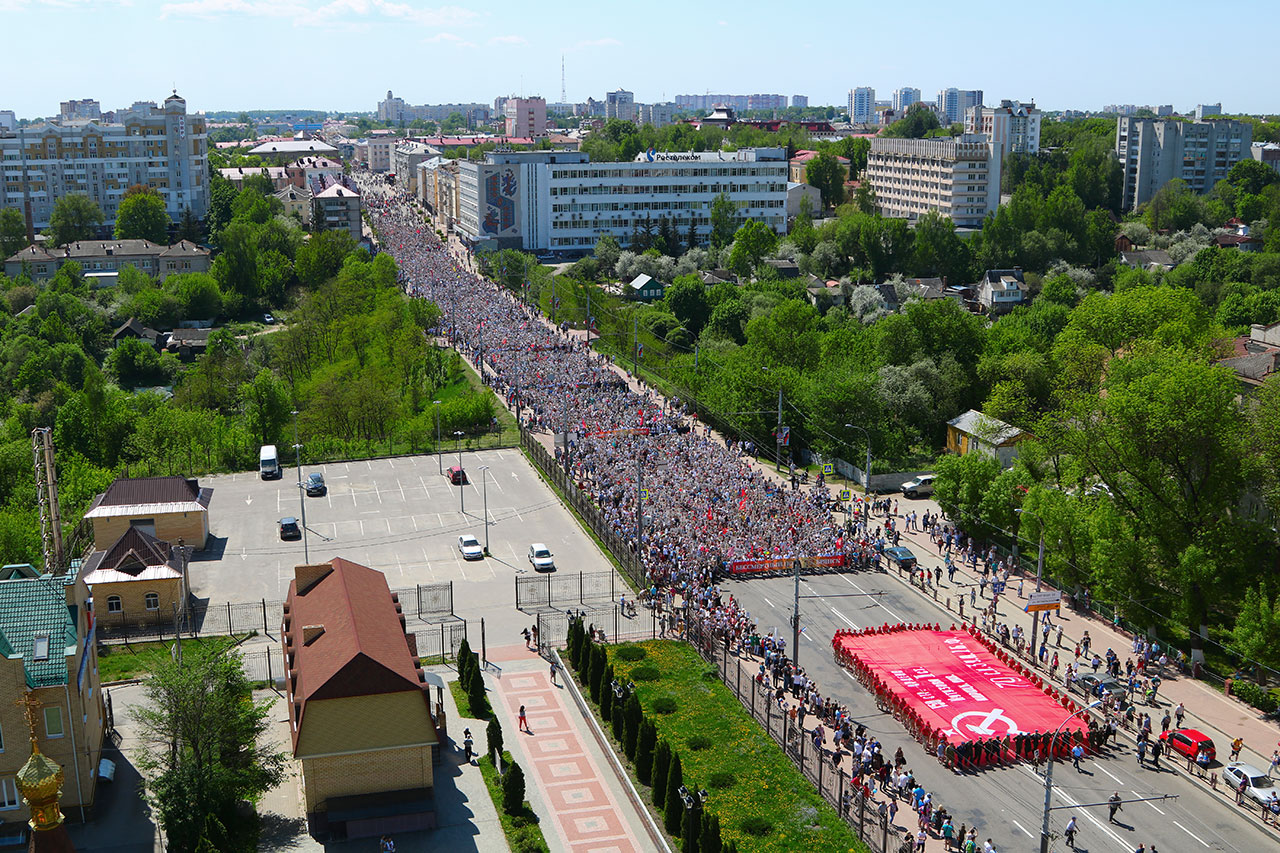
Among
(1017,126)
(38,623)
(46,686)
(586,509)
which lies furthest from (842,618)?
(1017,126)

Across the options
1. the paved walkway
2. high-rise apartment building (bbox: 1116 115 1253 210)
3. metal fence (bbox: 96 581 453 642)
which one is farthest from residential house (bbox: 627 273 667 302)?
high-rise apartment building (bbox: 1116 115 1253 210)

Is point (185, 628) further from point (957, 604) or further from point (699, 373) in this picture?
point (699, 373)

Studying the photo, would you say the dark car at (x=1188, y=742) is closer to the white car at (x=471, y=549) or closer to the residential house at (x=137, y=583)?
the white car at (x=471, y=549)

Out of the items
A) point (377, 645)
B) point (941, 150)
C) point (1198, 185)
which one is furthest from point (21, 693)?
point (1198, 185)

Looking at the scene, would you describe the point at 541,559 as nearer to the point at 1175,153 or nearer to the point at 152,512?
the point at 152,512

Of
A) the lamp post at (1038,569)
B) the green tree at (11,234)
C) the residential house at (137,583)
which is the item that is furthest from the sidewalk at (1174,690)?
the green tree at (11,234)

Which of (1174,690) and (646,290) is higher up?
(646,290)
